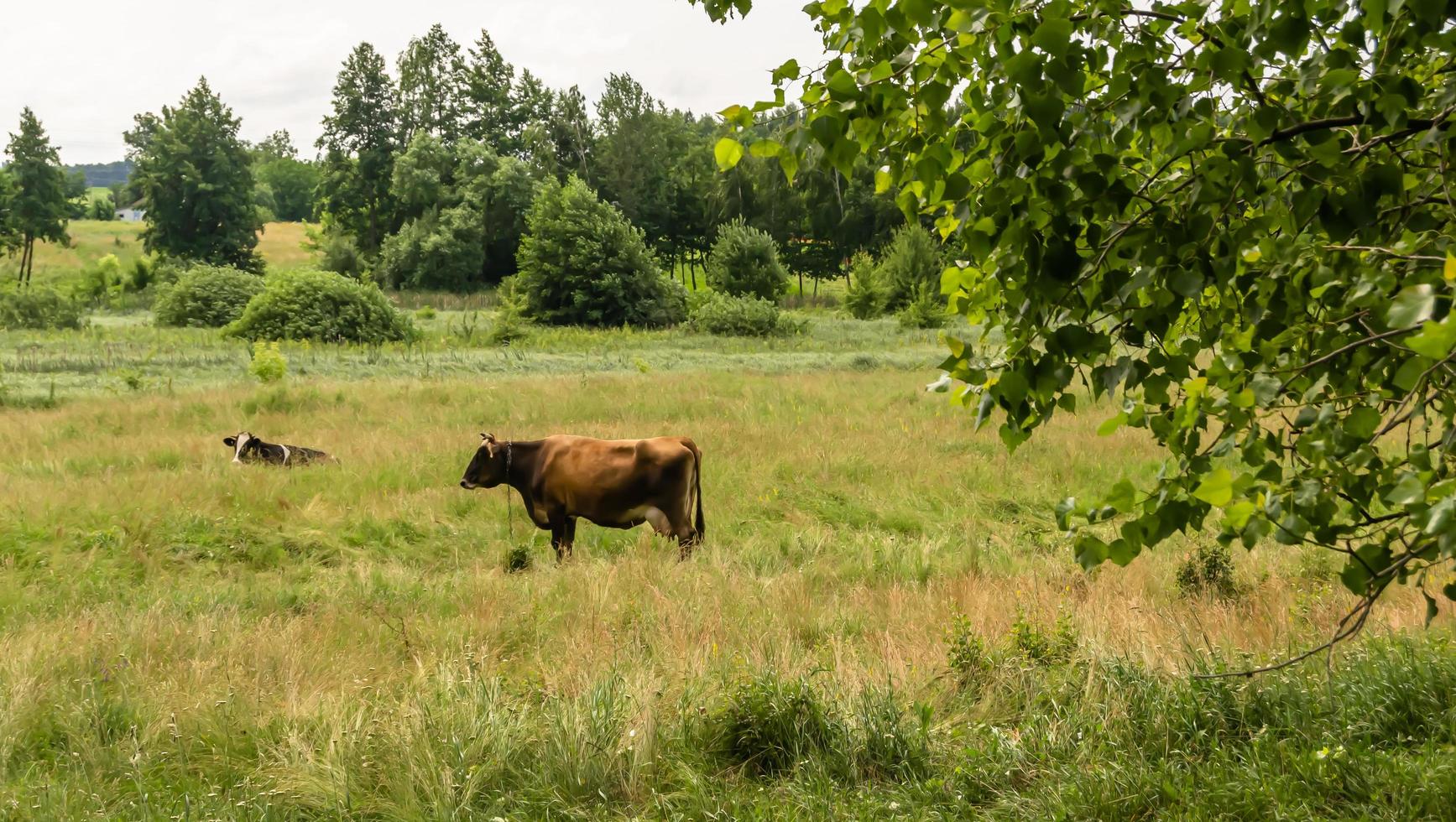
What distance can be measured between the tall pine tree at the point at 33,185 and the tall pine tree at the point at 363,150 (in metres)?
18.3

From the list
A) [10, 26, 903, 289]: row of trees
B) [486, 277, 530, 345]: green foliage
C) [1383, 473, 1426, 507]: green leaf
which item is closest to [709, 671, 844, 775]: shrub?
[1383, 473, 1426, 507]: green leaf

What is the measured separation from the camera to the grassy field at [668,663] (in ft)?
12.2

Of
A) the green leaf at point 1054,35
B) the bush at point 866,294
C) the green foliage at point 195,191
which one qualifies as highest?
the green foliage at point 195,191

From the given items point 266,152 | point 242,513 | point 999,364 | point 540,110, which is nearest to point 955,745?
point 999,364

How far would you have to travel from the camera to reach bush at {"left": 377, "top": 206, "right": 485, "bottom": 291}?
6034 cm

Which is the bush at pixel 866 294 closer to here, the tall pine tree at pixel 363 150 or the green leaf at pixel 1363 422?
the tall pine tree at pixel 363 150

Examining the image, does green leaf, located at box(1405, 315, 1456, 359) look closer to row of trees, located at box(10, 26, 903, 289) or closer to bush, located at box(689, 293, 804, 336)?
bush, located at box(689, 293, 804, 336)

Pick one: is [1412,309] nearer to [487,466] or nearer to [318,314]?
[487,466]

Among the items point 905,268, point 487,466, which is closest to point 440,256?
point 905,268

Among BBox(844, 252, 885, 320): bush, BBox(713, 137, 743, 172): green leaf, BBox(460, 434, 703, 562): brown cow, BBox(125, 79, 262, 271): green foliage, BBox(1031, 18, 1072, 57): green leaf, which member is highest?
BBox(125, 79, 262, 271): green foliage

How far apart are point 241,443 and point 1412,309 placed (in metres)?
13.5

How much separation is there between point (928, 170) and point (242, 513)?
962 cm

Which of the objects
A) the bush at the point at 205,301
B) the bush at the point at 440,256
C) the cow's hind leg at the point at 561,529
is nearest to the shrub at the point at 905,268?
the bush at the point at 440,256

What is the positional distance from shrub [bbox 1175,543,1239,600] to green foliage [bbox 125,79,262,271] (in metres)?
70.5
